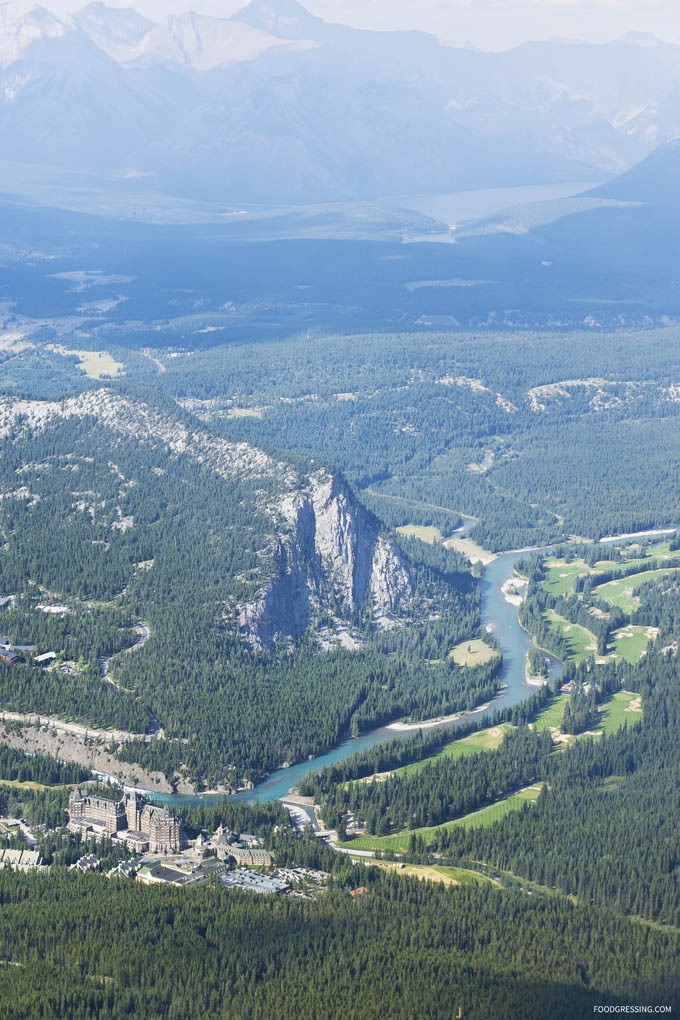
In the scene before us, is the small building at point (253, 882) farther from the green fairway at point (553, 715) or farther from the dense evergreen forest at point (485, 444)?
the dense evergreen forest at point (485, 444)

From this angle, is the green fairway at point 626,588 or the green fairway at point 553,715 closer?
the green fairway at point 553,715

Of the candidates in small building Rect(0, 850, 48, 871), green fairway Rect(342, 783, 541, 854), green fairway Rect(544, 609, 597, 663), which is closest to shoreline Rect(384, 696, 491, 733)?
green fairway Rect(342, 783, 541, 854)

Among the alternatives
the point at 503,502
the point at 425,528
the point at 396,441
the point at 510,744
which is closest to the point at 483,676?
the point at 510,744

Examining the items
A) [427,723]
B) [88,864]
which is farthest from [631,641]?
[88,864]

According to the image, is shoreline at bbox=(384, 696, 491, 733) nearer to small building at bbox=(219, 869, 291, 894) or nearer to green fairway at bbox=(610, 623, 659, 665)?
green fairway at bbox=(610, 623, 659, 665)

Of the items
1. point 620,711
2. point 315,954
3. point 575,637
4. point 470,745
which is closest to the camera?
point 315,954

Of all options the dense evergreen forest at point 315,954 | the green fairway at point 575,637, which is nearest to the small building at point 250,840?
the dense evergreen forest at point 315,954

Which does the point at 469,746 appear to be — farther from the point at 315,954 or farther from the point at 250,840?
the point at 315,954
